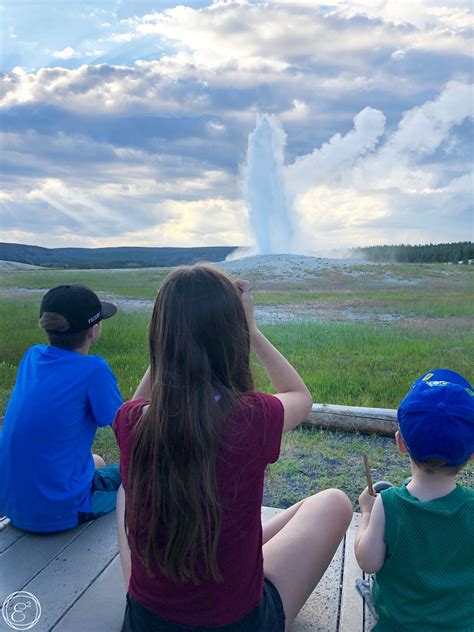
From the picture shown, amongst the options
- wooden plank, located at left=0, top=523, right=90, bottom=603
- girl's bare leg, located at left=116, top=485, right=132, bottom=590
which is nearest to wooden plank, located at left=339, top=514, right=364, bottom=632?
girl's bare leg, located at left=116, top=485, right=132, bottom=590

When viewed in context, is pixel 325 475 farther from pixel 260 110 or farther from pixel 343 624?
pixel 260 110

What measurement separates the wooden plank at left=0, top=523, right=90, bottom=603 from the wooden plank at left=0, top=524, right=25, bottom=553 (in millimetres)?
17

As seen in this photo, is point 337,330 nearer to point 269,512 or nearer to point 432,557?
point 269,512

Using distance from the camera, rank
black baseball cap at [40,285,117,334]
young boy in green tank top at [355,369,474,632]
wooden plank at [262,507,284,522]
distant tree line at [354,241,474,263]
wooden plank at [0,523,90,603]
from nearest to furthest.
Result: 1. young boy in green tank top at [355,369,474,632]
2. wooden plank at [0,523,90,603]
3. black baseball cap at [40,285,117,334]
4. wooden plank at [262,507,284,522]
5. distant tree line at [354,241,474,263]

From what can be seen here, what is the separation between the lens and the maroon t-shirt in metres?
1.28

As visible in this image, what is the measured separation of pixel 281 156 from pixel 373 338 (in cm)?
161

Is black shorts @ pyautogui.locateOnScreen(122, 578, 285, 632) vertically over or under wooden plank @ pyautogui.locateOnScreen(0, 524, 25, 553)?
over

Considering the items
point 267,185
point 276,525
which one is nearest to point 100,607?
point 276,525

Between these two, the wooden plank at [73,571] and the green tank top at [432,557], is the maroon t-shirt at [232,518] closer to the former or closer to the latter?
the green tank top at [432,557]

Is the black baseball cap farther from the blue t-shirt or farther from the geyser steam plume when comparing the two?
the geyser steam plume

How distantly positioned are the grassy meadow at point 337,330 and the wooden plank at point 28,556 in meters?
1.28

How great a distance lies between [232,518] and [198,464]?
169 millimetres

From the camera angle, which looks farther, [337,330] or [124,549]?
[337,330]

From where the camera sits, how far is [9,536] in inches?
87.4
